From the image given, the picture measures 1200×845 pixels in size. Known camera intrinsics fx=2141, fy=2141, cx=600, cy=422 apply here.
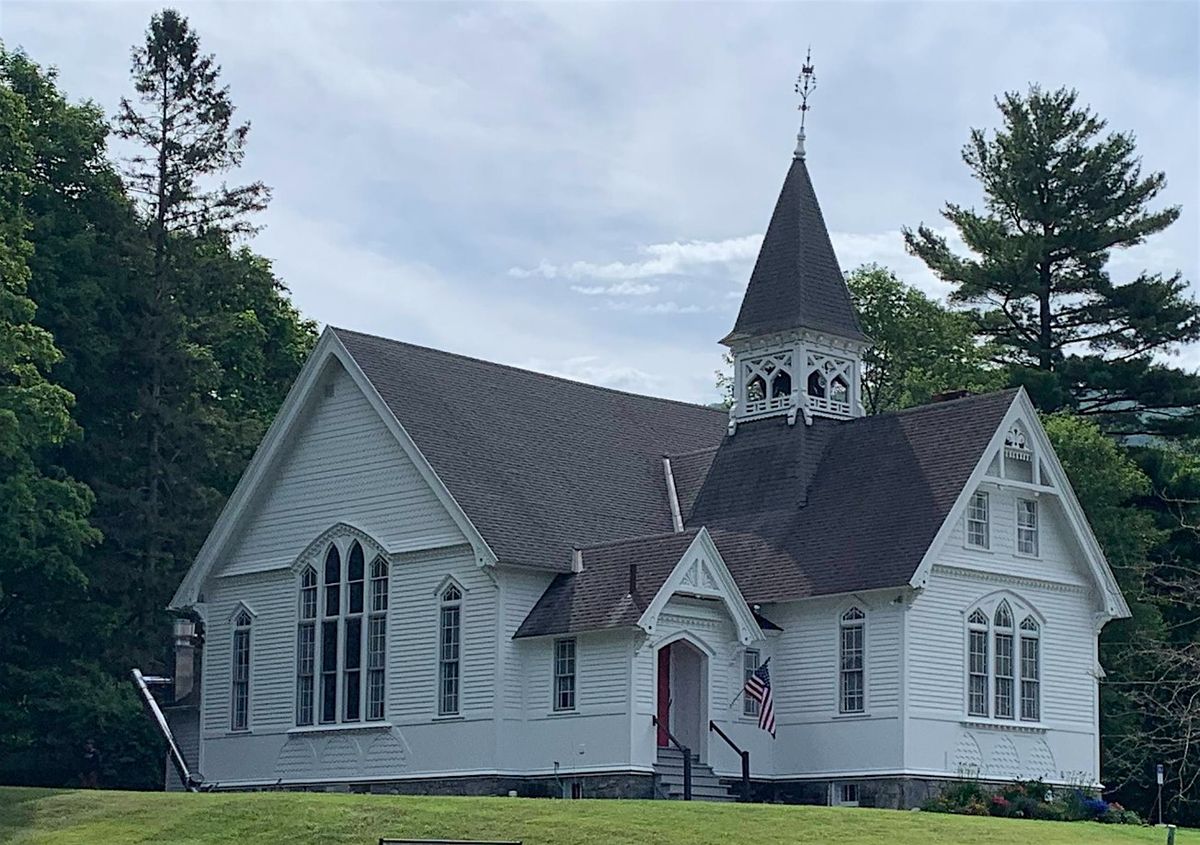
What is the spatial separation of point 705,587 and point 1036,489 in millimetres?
7472

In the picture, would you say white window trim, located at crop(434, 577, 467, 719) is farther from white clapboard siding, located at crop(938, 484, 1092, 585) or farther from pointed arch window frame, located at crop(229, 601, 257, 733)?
white clapboard siding, located at crop(938, 484, 1092, 585)

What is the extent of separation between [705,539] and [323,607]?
30.4 ft

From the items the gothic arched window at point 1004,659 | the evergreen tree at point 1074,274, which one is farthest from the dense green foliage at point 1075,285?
the gothic arched window at point 1004,659

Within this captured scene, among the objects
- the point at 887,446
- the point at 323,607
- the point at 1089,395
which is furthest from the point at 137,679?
the point at 1089,395

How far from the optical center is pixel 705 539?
40.2 meters

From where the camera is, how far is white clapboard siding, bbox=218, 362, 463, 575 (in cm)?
4306

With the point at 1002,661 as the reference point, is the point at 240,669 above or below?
below

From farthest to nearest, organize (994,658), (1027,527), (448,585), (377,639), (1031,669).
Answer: (377,639) → (1027,527) → (1031,669) → (994,658) → (448,585)

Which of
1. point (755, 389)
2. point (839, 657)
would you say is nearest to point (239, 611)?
point (755, 389)

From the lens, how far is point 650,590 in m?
39.4

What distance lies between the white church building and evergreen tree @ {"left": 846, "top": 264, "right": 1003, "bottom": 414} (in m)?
18.5

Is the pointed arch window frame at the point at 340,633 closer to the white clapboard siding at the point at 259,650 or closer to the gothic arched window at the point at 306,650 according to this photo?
the gothic arched window at the point at 306,650

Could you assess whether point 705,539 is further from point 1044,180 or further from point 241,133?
point 1044,180

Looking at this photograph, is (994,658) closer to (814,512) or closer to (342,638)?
(814,512)
